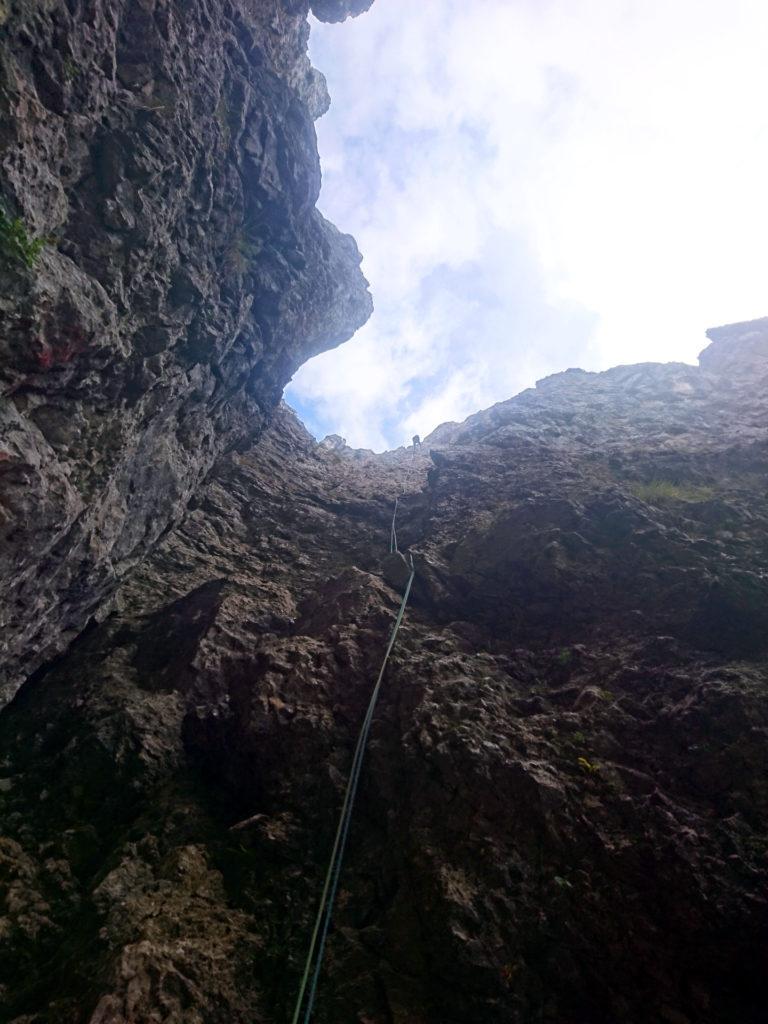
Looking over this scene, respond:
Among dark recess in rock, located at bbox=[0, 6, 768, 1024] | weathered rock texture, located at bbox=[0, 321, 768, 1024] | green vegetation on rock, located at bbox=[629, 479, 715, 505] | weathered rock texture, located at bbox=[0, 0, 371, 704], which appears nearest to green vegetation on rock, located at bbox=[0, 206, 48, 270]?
weathered rock texture, located at bbox=[0, 0, 371, 704]

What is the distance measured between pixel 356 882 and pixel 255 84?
2106cm

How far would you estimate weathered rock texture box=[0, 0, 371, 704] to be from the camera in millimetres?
7418

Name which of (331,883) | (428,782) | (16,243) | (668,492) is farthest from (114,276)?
(668,492)

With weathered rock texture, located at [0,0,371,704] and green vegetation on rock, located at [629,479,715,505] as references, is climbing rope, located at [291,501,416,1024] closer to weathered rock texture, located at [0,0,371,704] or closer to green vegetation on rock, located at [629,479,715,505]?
weathered rock texture, located at [0,0,371,704]

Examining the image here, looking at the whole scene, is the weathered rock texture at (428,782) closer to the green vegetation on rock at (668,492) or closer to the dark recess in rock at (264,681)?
the dark recess in rock at (264,681)

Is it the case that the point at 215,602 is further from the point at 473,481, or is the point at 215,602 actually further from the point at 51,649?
the point at 473,481

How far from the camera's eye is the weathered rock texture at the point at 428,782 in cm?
561

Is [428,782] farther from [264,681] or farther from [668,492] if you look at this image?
[668,492]

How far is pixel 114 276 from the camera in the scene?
9.34 metres

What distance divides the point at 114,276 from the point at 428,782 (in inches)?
385

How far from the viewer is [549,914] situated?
607cm

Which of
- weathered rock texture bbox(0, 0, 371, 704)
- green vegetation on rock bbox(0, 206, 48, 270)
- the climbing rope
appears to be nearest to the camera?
the climbing rope

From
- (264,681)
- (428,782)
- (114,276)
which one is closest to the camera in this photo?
(428,782)

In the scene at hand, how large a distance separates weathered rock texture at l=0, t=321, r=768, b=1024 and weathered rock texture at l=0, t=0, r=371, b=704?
7.65 ft
